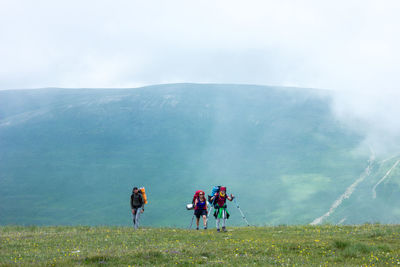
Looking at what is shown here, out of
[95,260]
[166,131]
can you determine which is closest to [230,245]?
Answer: [95,260]

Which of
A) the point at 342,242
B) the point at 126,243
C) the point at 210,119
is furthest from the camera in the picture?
the point at 210,119

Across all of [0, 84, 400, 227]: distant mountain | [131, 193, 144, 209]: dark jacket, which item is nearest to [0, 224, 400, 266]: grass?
[131, 193, 144, 209]: dark jacket

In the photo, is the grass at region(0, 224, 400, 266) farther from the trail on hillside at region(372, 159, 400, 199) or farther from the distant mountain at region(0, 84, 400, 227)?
the trail on hillside at region(372, 159, 400, 199)

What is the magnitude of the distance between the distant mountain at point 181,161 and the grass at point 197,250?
220ft

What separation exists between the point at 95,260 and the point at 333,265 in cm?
783

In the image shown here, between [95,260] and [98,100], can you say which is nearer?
[95,260]

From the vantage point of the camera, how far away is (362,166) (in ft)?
380

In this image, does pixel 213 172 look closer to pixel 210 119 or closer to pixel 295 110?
pixel 210 119

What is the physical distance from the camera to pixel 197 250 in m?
14.4

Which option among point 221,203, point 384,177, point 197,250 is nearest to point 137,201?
point 221,203

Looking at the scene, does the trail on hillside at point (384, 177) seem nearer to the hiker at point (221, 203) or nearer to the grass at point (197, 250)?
the hiker at point (221, 203)

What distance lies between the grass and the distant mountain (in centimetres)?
6720

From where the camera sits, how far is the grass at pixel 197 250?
12.5 m

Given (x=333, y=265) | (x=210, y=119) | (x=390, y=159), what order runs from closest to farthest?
(x=333, y=265) < (x=390, y=159) < (x=210, y=119)
